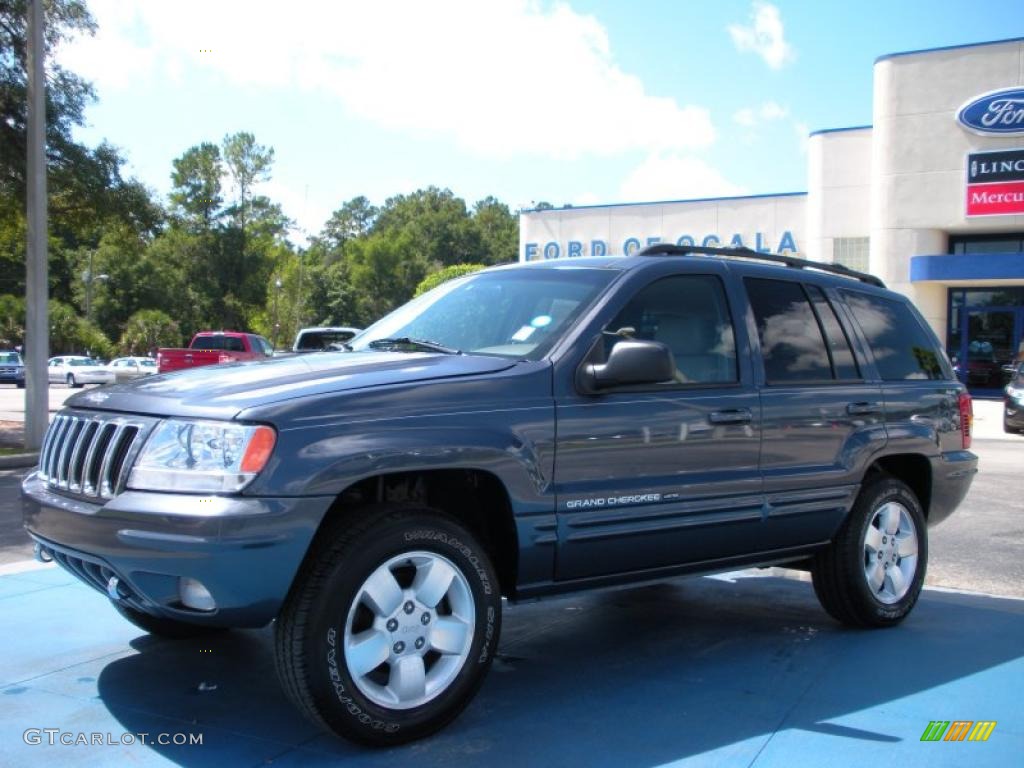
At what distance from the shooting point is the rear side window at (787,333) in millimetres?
4871

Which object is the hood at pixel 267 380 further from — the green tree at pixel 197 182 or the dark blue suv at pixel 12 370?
the green tree at pixel 197 182

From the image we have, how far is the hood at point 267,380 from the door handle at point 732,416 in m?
1.02

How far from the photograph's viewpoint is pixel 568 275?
4656mm

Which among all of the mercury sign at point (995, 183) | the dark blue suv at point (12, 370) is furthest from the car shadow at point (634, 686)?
the dark blue suv at point (12, 370)

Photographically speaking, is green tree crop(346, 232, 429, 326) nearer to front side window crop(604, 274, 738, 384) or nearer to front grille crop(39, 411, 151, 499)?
front side window crop(604, 274, 738, 384)

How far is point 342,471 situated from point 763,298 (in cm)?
253

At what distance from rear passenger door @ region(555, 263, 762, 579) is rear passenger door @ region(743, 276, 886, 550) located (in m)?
0.16

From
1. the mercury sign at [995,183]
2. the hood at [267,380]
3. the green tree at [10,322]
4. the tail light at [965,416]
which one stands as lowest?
the tail light at [965,416]

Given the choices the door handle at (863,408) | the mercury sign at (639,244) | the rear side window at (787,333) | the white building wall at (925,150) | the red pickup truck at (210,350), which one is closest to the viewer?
the rear side window at (787,333)

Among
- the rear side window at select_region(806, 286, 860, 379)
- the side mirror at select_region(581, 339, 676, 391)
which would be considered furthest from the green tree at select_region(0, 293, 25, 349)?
the side mirror at select_region(581, 339, 676, 391)

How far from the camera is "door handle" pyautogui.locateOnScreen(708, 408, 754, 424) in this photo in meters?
4.44

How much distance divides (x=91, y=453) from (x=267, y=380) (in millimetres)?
704

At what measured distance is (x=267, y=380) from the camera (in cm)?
364

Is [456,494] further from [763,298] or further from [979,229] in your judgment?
[979,229]
